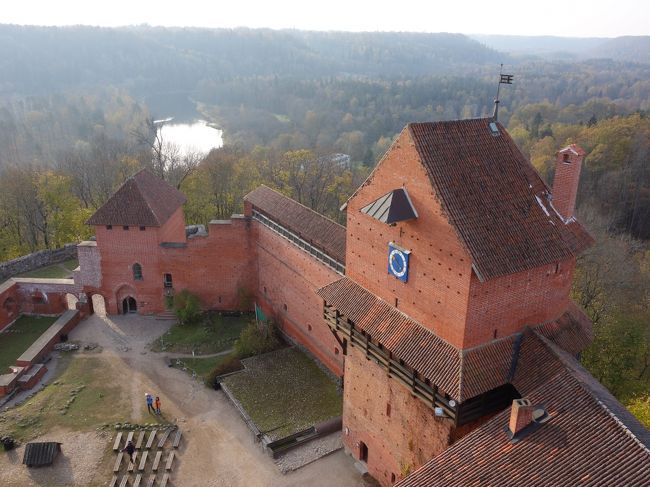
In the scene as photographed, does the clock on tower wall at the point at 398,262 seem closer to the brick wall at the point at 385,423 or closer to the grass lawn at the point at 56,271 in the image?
the brick wall at the point at 385,423

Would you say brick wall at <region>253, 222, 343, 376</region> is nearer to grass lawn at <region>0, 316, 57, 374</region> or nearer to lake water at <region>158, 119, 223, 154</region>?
grass lawn at <region>0, 316, 57, 374</region>

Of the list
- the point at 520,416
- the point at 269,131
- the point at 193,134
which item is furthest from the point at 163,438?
the point at 193,134

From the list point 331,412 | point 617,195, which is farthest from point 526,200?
point 617,195

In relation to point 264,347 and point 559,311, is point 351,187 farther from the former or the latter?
point 559,311

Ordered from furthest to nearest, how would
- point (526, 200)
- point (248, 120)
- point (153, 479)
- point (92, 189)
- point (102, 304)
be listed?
point (248, 120), point (92, 189), point (102, 304), point (153, 479), point (526, 200)

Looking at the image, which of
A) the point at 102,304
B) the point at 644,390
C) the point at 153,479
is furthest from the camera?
the point at 102,304
